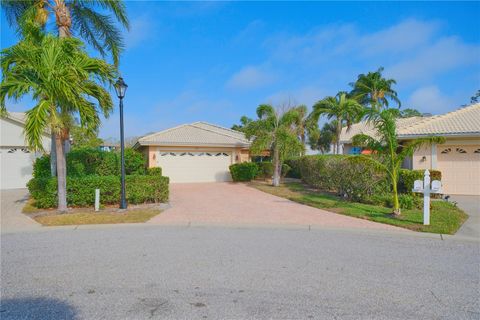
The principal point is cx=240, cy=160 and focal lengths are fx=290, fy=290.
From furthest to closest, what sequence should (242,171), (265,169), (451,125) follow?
1. (265,169)
2. (242,171)
3. (451,125)

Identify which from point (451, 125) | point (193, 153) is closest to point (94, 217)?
point (193, 153)

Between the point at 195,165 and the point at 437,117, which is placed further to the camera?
the point at 195,165

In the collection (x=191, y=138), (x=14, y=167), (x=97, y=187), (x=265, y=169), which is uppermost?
(x=191, y=138)

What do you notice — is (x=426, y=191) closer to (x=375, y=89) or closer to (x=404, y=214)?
(x=404, y=214)

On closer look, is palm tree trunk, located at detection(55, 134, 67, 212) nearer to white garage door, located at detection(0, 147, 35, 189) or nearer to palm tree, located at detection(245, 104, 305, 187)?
palm tree, located at detection(245, 104, 305, 187)

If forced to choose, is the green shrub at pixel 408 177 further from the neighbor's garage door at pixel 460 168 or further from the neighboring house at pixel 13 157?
the neighboring house at pixel 13 157

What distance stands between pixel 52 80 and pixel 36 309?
666cm

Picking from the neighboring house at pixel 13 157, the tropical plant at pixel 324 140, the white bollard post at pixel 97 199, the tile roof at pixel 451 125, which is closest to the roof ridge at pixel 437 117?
the tile roof at pixel 451 125

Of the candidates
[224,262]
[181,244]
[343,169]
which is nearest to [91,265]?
[181,244]

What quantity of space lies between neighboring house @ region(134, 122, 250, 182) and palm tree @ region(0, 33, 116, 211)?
9.35 m

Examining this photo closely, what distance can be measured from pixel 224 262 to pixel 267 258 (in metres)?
0.77

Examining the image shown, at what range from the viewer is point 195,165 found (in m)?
19.4

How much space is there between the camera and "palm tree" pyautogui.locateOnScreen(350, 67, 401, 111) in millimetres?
29203

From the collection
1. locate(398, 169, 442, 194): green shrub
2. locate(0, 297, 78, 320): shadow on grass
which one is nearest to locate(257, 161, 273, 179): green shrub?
locate(398, 169, 442, 194): green shrub
